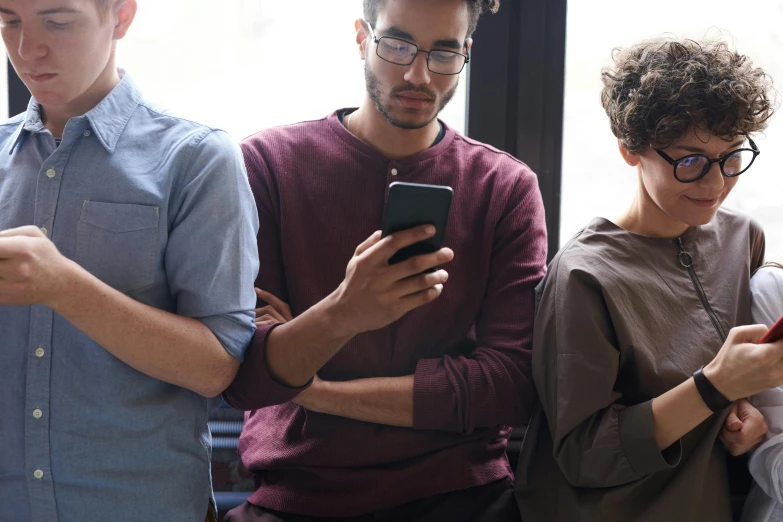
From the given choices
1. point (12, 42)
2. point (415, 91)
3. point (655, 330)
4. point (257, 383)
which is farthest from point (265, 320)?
point (655, 330)

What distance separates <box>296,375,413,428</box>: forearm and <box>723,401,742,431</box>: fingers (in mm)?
648

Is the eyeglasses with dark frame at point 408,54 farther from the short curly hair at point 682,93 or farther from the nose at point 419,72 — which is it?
the short curly hair at point 682,93

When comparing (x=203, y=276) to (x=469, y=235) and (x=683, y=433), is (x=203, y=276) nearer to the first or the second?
(x=469, y=235)

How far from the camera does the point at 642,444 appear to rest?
1.65 metres

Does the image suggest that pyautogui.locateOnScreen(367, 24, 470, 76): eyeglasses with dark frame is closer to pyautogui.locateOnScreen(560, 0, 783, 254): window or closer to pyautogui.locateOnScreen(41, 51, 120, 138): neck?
pyautogui.locateOnScreen(41, 51, 120, 138): neck

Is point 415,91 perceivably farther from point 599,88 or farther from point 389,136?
point 599,88

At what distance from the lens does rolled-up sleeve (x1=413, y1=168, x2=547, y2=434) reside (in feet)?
5.87

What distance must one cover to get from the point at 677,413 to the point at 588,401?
0.17 meters

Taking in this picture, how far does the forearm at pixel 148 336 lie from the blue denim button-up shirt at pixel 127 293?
4cm

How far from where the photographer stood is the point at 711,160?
1.75 meters

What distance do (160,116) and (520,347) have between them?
88cm

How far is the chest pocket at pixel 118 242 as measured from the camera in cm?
142

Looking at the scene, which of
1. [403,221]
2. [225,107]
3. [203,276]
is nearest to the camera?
[403,221]

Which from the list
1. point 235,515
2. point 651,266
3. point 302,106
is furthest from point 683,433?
point 302,106
